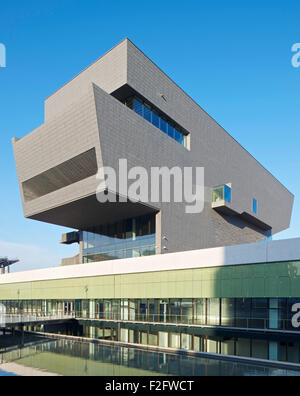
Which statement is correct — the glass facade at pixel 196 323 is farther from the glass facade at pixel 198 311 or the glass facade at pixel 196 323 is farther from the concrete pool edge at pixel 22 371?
the concrete pool edge at pixel 22 371

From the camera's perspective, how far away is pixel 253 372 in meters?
20.4


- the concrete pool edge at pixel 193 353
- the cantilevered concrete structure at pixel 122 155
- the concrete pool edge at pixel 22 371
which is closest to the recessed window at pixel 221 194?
the cantilevered concrete structure at pixel 122 155

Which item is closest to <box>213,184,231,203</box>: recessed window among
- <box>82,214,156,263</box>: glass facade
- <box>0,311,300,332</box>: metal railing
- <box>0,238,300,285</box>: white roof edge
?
<box>82,214,156,263</box>: glass facade

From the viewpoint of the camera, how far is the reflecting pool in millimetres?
20219

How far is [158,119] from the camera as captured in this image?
1555 inches

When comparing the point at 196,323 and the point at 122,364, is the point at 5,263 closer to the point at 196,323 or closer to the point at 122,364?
the point at 196,323

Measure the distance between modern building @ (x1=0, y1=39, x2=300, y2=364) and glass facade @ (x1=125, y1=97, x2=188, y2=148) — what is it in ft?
0.38

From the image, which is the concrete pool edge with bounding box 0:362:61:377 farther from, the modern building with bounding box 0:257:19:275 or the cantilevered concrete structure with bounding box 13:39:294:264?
the modern building with bounding box 0:257:19:275

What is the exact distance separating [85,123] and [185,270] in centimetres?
1604

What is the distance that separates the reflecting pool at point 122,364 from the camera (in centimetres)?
2022

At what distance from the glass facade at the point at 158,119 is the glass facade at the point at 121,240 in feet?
32.1

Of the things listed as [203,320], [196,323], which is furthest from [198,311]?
[196,323]
